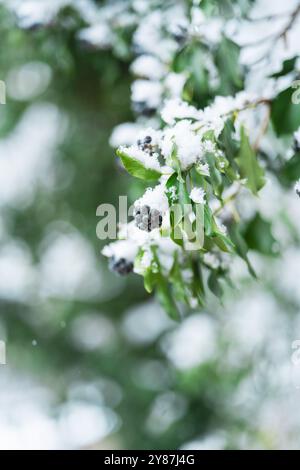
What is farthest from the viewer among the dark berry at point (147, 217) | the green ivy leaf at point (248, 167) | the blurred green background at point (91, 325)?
the blurred green background at point (91, 325)

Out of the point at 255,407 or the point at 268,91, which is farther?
the point at 255,407

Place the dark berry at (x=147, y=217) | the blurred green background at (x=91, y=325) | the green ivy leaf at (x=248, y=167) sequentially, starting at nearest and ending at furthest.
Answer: the dark berry at (x=147, y=217) → the green ivy leaf at (x=248, y=167) → the blurred green background at (x=91, y=325)

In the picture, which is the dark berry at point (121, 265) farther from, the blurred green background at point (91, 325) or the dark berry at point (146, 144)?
the blurred green background at point (91, 325)

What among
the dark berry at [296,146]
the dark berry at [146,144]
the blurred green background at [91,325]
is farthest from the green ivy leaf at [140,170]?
the blurred green background at [91,325]

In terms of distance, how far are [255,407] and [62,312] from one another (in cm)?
130

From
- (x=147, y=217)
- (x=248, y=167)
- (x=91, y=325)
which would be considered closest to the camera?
(x=147, y=217)

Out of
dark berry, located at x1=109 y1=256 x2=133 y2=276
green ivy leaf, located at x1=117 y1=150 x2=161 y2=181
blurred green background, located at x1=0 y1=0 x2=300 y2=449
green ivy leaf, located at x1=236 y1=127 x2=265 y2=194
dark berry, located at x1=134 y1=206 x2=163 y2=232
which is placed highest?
blurred green background, located at x1=0 y1=0 x2=300 y2=449

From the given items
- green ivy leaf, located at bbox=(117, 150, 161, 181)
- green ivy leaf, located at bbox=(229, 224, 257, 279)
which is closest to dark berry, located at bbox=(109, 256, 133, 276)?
green ivy leaf, located at bbox=(229, 224, 257, 279)

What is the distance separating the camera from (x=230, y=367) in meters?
2.76

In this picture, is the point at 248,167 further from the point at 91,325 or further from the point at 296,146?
the point at 91,325

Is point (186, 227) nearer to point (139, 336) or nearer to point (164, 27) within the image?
point (164, 27)

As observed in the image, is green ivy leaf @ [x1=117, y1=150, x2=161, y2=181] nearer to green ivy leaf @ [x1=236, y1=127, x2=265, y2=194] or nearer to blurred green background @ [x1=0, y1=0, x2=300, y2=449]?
green ivy leaf @ [x1=236, y1=127, x2=265, y2=194]

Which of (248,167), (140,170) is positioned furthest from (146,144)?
(248,167)

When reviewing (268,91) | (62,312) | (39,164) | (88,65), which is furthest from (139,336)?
(268,91)
